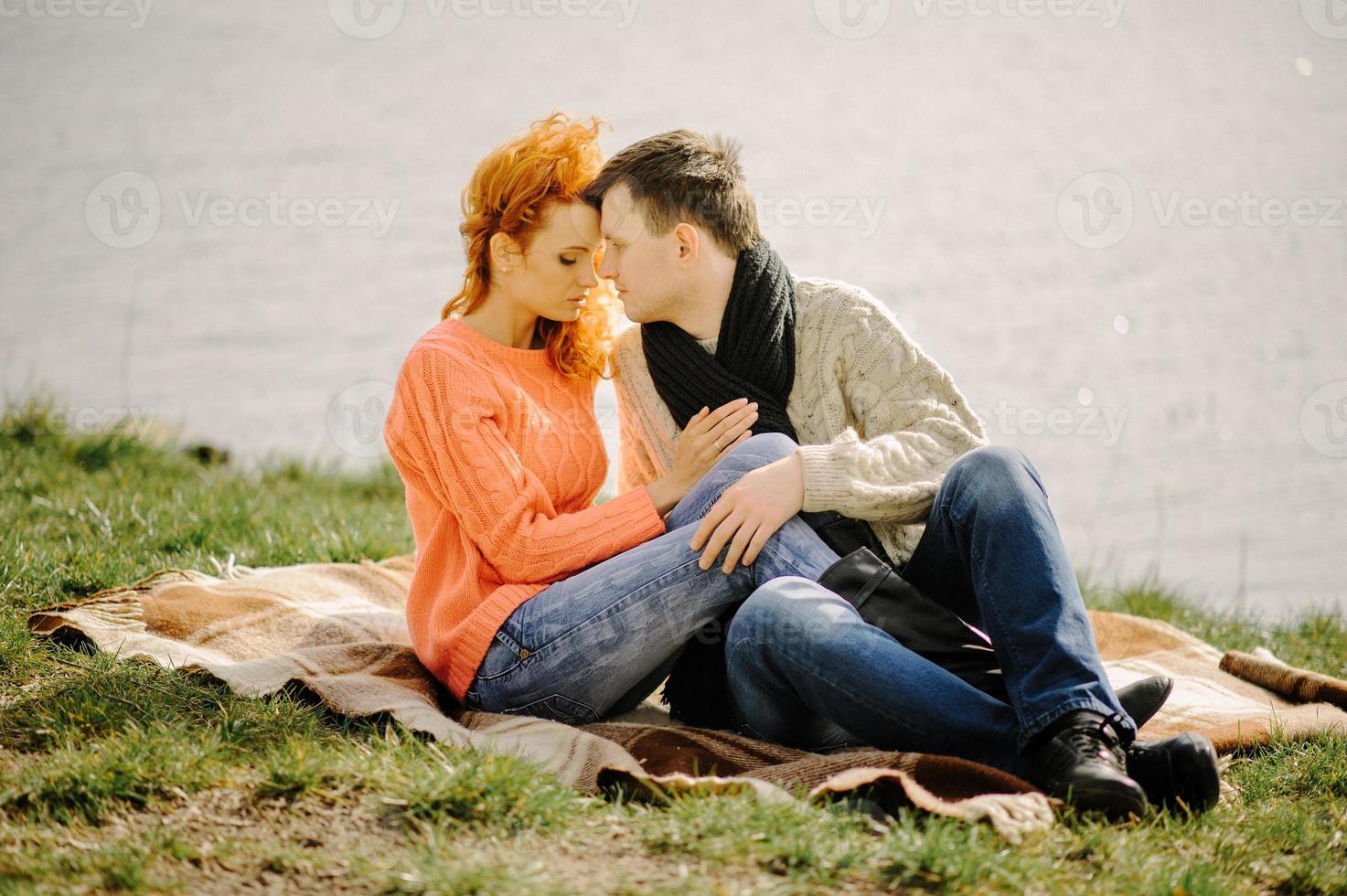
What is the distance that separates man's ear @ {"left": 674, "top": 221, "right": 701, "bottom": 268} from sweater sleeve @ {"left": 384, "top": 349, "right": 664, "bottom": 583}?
23.4 inches

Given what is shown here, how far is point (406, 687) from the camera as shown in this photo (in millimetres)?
3006

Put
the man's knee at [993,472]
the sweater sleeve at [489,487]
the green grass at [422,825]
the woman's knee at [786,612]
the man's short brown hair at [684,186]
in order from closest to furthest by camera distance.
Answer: the green grass at [422,825]
the woman's knee at [786,612]
the man's knee at [993,472]
the sweater sleeve at [489,487]
the man's short brown hair at [684,186]

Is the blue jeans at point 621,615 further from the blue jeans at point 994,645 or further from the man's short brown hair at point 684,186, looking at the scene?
the man's short brown hair at point 684,186

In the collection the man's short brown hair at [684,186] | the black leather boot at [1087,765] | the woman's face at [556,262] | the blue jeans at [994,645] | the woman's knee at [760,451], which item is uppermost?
the man's short brown hair at [684,186]

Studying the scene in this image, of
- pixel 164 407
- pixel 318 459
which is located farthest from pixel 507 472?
pixel 164 407

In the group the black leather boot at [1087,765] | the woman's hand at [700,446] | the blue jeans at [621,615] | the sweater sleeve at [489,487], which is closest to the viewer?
the black leather boot at [1087,765]

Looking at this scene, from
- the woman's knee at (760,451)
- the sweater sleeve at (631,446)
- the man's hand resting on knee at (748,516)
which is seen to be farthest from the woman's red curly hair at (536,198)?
the man's hand resting on knee at (748,516)

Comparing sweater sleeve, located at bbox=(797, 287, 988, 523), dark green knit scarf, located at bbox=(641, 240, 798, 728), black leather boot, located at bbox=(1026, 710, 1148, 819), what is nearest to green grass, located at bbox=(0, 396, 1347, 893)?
black leather boot, located at bbox=(1026, 710, 1148, 819)

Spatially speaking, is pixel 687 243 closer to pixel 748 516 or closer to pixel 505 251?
pixel 505 251

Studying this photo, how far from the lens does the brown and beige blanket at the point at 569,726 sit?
2406mm

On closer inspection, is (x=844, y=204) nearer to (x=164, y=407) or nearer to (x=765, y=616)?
(x=164, y=407)

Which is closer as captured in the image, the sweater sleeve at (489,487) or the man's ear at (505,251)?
the sweater sleeve at (489,487)

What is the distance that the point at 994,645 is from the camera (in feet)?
8.47

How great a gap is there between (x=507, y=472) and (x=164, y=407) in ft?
18.0
